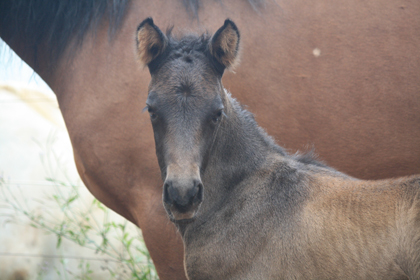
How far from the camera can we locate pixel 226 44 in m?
2.29

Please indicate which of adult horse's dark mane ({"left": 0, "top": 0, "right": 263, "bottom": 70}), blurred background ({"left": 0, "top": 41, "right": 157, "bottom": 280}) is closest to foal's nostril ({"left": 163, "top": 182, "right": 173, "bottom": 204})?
adult horse's dark mane ({"left": 0, "top": 0, "right": 263, "bottom": 70})

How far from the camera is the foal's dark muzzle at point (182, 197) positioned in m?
1.86

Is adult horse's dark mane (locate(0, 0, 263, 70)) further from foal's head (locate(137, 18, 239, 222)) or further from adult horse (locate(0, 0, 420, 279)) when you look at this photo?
foal's head (locate(137, 18, 239, 222))

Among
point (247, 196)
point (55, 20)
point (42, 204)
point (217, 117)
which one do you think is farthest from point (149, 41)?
point (42, 204)

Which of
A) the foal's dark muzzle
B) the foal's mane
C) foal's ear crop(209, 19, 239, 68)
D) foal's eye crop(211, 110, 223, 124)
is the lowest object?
the foal's mane

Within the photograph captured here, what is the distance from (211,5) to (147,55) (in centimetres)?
101

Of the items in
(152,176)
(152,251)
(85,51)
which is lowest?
(152,251)

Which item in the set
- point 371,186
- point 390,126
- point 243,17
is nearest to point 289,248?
Result: point 371,186

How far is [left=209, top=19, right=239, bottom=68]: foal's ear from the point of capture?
2262 mm

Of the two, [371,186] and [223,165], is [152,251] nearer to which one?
[223,165]

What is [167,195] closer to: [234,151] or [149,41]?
[234,151]

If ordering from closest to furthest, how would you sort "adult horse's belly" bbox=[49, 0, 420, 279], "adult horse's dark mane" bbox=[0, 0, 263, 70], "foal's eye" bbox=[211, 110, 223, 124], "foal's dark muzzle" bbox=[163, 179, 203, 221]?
"foal's dark muzzle" bbox=[163, 179, 203, 221] → "foal's eye" bbox=[211, 110, 223, 124] → "adult horse's belly" bbox=[49, 0, 420, 279] → "adult horse's dark mane" bbox=[0, 0, 263, 70]

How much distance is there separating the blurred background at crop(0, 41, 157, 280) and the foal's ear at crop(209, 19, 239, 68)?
3.66m

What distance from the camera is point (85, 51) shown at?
3.00 m
